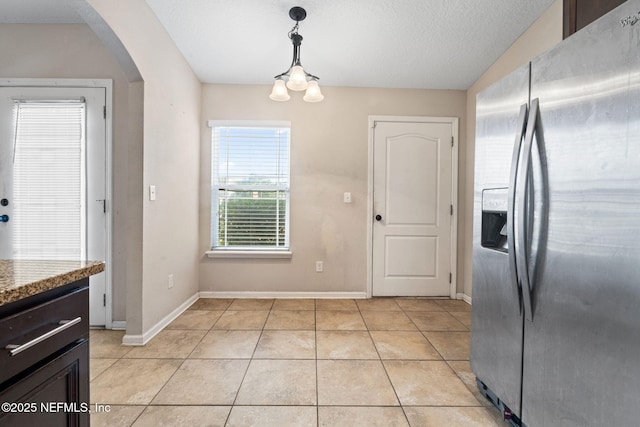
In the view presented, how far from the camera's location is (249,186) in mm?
3334

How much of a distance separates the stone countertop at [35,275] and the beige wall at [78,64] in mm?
1641

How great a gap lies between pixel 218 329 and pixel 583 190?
2.54 metres

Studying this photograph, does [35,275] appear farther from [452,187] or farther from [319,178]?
[452,187]

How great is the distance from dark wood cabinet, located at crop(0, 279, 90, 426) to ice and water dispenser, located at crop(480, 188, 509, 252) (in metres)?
1.70

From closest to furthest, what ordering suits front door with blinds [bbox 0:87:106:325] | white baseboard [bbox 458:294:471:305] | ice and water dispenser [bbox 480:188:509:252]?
1. ice and water dispenser [bbox 480:188:509:252]
2. front door with blinds [bbox 0:87:106:325]
3. white baseboard [bbox 458:294:471:305]

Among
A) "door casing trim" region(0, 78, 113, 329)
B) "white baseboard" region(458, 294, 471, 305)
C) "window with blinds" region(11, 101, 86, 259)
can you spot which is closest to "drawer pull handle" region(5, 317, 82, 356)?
"door casing trim" region(0, 78, 113, 329)

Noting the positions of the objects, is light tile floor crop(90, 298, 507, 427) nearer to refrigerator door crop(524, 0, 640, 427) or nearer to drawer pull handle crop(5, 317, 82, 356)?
refrigerator door crop(524, 0, 640, 427)

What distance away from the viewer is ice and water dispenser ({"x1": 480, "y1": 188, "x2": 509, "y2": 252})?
1425 mm

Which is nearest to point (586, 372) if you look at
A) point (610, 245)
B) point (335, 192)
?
point (610, 245)

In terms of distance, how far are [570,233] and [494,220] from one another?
1.55 ft

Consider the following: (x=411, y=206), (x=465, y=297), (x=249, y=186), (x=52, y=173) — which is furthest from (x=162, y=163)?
(x=465, y=297)

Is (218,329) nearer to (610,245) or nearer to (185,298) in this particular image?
(185,298)

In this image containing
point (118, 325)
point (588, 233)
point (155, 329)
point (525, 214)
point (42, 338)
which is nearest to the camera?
point (42, 338)

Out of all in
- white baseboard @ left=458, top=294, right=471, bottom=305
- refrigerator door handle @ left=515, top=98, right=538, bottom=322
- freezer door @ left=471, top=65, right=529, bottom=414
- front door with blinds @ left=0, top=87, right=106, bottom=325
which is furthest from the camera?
white baseboard @ left=458, top=294, right=471, bottom=305
